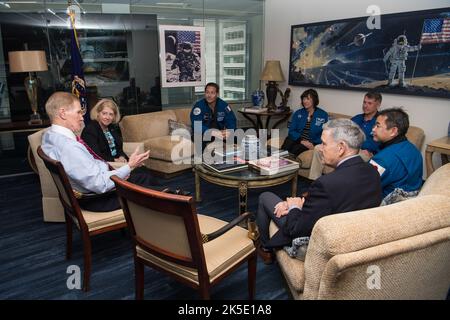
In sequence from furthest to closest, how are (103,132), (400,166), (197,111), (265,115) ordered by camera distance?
(265,115)
(197,111)
(103,132)
(400,166)

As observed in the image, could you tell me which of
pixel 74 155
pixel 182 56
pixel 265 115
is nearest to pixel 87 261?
pixel 74 155

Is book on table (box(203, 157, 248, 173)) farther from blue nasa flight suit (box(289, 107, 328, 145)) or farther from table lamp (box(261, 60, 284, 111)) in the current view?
table lamp (box(261, 60, 284, 111))

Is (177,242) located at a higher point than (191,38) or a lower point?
lower

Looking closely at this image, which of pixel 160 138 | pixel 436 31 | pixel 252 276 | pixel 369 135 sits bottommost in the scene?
pixel 252 276

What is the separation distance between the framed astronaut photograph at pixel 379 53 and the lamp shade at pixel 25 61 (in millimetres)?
3516

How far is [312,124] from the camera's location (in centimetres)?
415

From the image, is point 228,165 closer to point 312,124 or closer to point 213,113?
point 213,113

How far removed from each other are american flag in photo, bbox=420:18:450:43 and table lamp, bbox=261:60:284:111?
6.89ft

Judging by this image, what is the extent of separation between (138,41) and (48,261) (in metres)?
3.70

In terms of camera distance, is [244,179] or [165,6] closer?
[244,179]

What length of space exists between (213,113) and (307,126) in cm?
118

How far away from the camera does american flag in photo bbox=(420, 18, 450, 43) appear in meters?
3.42

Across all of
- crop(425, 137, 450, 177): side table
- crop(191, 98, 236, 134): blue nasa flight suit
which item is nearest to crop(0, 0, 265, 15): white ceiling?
crop(191, 98, 236, 134): blue nasa flight suit

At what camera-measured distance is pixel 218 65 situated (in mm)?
5863
